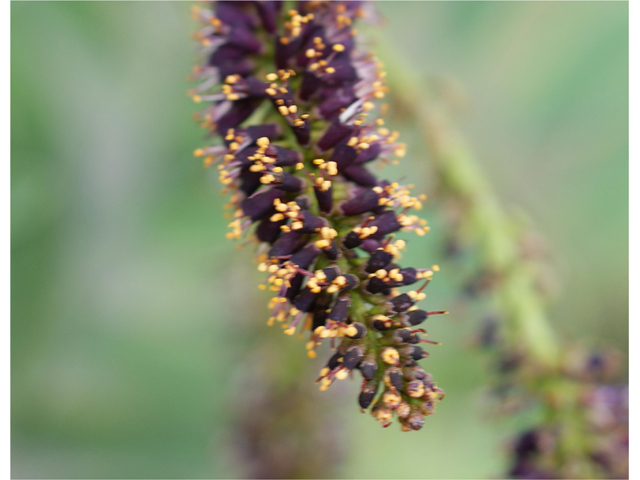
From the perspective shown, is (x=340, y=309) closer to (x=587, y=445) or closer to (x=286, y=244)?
(x=286, y=244)

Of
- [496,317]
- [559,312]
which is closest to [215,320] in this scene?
[496,317]

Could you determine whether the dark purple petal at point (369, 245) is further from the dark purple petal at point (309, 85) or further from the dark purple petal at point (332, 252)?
the dark purple petal at point (309, 85)

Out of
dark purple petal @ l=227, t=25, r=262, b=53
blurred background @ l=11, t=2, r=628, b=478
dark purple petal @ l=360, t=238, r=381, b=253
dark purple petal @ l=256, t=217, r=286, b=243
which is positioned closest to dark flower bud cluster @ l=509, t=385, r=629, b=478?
blurred background @ l=11, t=2, r=628, b=478

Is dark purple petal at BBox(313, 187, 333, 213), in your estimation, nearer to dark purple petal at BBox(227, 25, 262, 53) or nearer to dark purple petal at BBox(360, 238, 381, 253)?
dark purple petal at BBox(360, 238, 381, 253)

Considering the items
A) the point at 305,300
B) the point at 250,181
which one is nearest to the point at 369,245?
the point at 305,300

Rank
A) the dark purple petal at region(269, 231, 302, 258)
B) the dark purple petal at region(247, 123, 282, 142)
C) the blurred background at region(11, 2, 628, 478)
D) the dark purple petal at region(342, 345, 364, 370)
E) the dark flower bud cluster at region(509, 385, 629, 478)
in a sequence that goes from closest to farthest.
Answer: the dark purple petal at region(342, 345, 364, 370) < the dark purple petal at region(269, 231, 302, 258) < the dark purple petal at region(247, 123, 282, 142) < the dark flower bud cluster at region(509, 385, 629, 478) < the blurred background at region(11, 2, 628, 478)

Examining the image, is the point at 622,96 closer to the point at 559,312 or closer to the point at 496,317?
the point at 559,312
